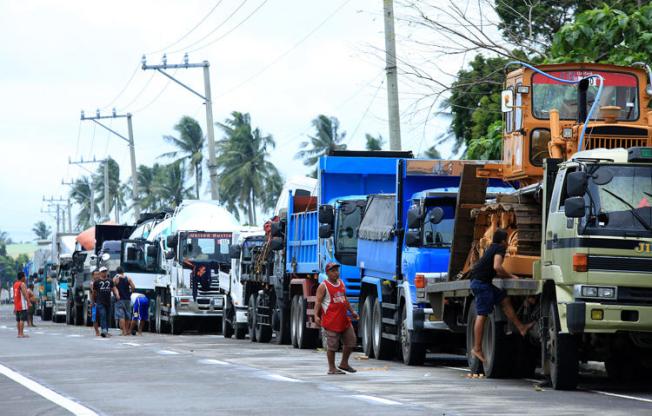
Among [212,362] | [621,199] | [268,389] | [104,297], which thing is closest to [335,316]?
[212,362]

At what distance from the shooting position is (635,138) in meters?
20.4

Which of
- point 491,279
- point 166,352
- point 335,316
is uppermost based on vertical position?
point 491,279

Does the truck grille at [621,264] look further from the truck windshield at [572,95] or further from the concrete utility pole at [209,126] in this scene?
the concrete utility pole at [209,126]

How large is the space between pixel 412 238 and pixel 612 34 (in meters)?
4.93

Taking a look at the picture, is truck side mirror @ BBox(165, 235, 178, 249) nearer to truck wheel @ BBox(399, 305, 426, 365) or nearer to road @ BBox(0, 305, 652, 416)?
road @ BBox(0, 305, 652, 416)

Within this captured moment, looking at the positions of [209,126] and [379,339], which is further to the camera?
[209,126]

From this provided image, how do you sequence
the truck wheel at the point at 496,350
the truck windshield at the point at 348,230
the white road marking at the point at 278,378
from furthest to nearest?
the truck windshield at the point at 348,230
the truck wheel at the point at 496,350
the white road marking at the point at 278,378

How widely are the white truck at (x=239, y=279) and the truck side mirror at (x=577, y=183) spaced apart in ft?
63.0

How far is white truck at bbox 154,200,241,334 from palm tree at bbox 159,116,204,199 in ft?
222

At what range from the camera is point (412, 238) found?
75.0 ft

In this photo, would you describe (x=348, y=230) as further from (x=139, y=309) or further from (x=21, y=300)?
(x=139, y=309)

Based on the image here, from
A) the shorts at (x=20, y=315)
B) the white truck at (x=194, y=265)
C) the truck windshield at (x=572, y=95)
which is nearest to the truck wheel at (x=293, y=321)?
the white truck at (x=194, y=265)

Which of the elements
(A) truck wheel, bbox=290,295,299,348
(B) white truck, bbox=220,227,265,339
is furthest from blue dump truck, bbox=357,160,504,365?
(B) white truck, bbox=220,227,265,339

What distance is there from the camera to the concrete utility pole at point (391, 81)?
1273 inches
